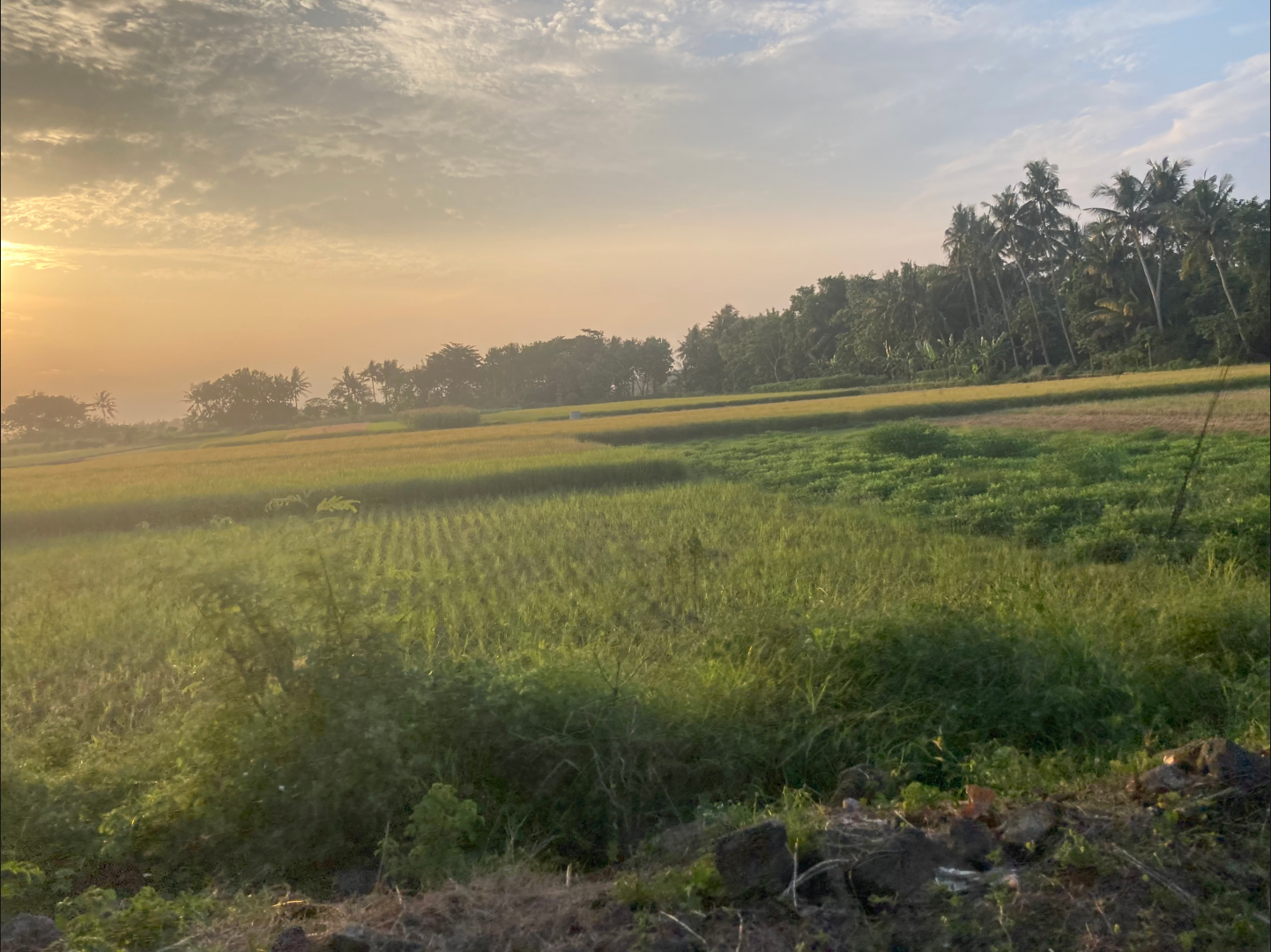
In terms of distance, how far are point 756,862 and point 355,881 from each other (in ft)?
5.09

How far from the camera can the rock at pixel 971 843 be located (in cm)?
264

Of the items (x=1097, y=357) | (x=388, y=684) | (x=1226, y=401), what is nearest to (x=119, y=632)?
(x=388, y=684)

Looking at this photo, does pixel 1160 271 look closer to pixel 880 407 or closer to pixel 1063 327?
pixel 1063 327

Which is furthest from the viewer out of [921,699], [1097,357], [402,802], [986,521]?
[1097,357]

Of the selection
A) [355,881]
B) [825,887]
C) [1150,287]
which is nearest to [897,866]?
[825,887]

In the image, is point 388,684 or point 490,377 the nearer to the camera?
point 388,684

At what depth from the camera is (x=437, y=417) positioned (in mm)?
10070

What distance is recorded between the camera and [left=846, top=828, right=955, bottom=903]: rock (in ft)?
8.41

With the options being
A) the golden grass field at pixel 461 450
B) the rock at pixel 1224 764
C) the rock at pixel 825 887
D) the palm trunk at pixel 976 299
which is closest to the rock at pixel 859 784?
the rock at pixel 825 887

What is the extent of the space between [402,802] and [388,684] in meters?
0.48

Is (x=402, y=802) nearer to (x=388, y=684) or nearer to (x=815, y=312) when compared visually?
(x=388, y=684)

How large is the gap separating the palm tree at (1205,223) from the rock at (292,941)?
3626 cm

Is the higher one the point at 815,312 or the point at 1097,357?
the point at 815,312

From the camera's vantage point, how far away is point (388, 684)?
11.5 ft
